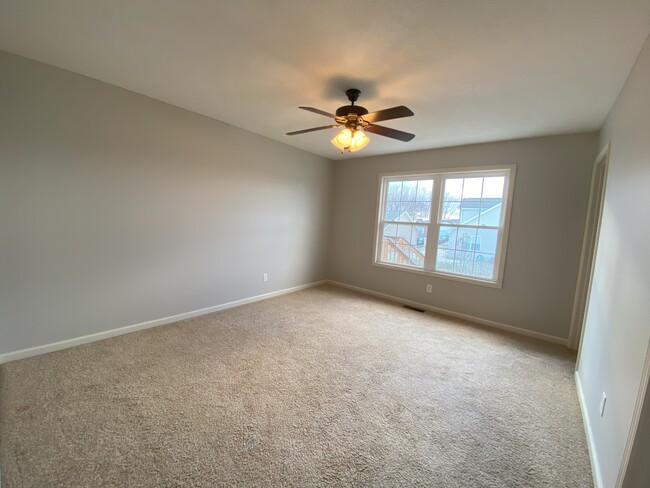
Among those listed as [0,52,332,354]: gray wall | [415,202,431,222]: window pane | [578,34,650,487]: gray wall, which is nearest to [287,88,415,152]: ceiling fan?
[578,34,650,487]: gray wall

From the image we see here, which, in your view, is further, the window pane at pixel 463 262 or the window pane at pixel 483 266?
the window pane at pixel 463 262

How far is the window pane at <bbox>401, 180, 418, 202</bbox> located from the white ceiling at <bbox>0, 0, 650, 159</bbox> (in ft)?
5.20

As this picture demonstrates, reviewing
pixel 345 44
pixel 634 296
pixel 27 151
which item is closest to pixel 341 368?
pixel 634 296

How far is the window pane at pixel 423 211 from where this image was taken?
4230 millimetres

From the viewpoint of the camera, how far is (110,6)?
157 cm

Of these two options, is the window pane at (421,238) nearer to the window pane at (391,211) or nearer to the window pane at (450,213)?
the window pane at (450,213)

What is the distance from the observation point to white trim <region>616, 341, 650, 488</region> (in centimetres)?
109

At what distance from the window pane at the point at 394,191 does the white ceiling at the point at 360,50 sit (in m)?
1.75

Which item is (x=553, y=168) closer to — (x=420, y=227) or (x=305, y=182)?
(x=420, y=227)

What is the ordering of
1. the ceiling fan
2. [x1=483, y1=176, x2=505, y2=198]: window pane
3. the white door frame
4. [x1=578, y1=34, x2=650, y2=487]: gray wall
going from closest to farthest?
[x1=578, y1=34, x2=650, y2=487]: gray wall
the ceiling fan
the white door frame
[x1=483, y1=176, x2=505, y2=198]: window pane

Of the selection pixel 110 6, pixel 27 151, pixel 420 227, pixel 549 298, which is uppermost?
pixel 110 6

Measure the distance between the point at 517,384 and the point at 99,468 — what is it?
9.79 feet

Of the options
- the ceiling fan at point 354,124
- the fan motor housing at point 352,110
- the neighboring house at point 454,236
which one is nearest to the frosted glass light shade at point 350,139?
the ceiling fan at point 354,124

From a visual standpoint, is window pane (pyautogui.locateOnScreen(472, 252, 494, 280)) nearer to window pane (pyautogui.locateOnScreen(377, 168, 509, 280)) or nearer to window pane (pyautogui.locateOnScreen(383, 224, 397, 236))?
window pane (pyautogui.locateOnScreen(377, 168, 509, 280))
